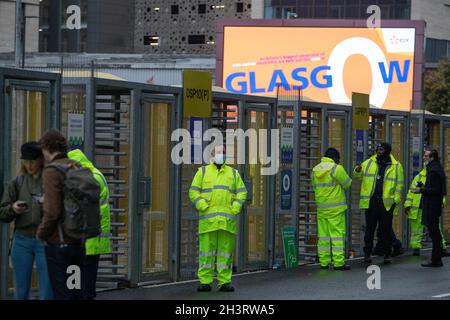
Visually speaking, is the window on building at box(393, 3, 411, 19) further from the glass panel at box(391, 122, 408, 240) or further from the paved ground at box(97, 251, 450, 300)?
the paved ground at box(97, 251, 450, 300)

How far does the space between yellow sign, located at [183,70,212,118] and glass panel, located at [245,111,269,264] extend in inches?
66.0

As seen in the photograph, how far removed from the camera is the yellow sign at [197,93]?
16.3 meters

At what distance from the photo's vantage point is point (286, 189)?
758 inches

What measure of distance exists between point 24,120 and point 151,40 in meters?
98.2

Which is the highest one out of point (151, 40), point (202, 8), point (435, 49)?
point (202, 8)

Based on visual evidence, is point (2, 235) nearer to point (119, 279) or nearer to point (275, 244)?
point (119, 279)

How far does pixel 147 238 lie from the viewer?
1594 centimetres

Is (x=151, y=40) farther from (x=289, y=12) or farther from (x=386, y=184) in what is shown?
(x=386, y=184)

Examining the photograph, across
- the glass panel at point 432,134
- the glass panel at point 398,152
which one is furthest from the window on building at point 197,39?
the glass panel at point 398,152

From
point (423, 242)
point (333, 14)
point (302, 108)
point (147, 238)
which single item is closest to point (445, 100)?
point (333, 14)

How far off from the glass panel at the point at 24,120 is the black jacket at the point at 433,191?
7.26 meters

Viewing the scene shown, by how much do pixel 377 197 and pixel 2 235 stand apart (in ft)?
26.2

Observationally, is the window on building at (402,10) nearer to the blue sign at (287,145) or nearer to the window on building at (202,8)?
the window on building at (202,8)

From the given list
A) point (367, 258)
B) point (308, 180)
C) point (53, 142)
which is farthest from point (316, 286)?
point (53, 142)
